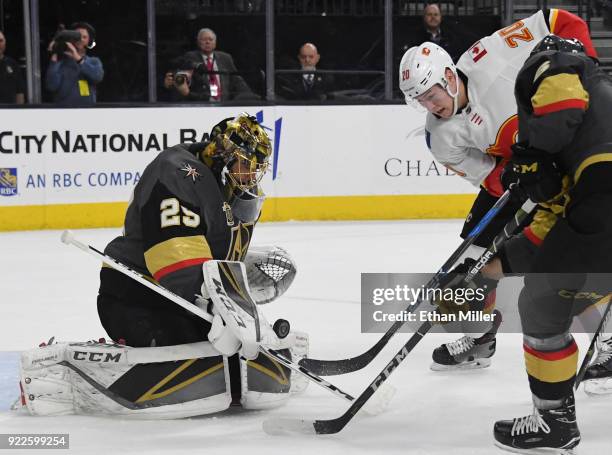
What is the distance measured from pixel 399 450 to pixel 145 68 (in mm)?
5030

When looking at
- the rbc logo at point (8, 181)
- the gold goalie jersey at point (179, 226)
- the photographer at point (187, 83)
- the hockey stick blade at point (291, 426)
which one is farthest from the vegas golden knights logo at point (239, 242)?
the photographer at point (187, 83)

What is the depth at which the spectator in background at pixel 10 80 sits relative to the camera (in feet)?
21.9

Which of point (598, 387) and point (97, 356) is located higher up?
point (97, 356)

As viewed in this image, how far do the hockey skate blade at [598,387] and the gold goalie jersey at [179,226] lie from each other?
104cm

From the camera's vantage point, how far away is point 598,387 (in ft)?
10.3

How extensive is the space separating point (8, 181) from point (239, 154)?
3.97m

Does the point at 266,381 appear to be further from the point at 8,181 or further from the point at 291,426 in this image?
the point at 8,181

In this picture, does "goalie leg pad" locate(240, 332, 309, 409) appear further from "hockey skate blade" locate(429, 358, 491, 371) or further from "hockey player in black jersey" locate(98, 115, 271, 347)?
"hockey skate blade" locate(429, 358, 491, 371)

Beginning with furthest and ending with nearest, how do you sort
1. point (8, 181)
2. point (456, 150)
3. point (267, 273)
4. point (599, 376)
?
point (8, 181) → point (456, 150) → point (267, 273) → point (599, 376)

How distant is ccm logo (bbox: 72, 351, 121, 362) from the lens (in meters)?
2.85

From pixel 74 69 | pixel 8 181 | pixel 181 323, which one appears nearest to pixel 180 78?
pixel 74 69

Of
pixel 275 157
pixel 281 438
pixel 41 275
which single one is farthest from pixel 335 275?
pixel 281 438

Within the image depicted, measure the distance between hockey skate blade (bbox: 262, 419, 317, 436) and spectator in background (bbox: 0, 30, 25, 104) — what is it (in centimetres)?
446

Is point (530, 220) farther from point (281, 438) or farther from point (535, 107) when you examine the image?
point (281, 438)
